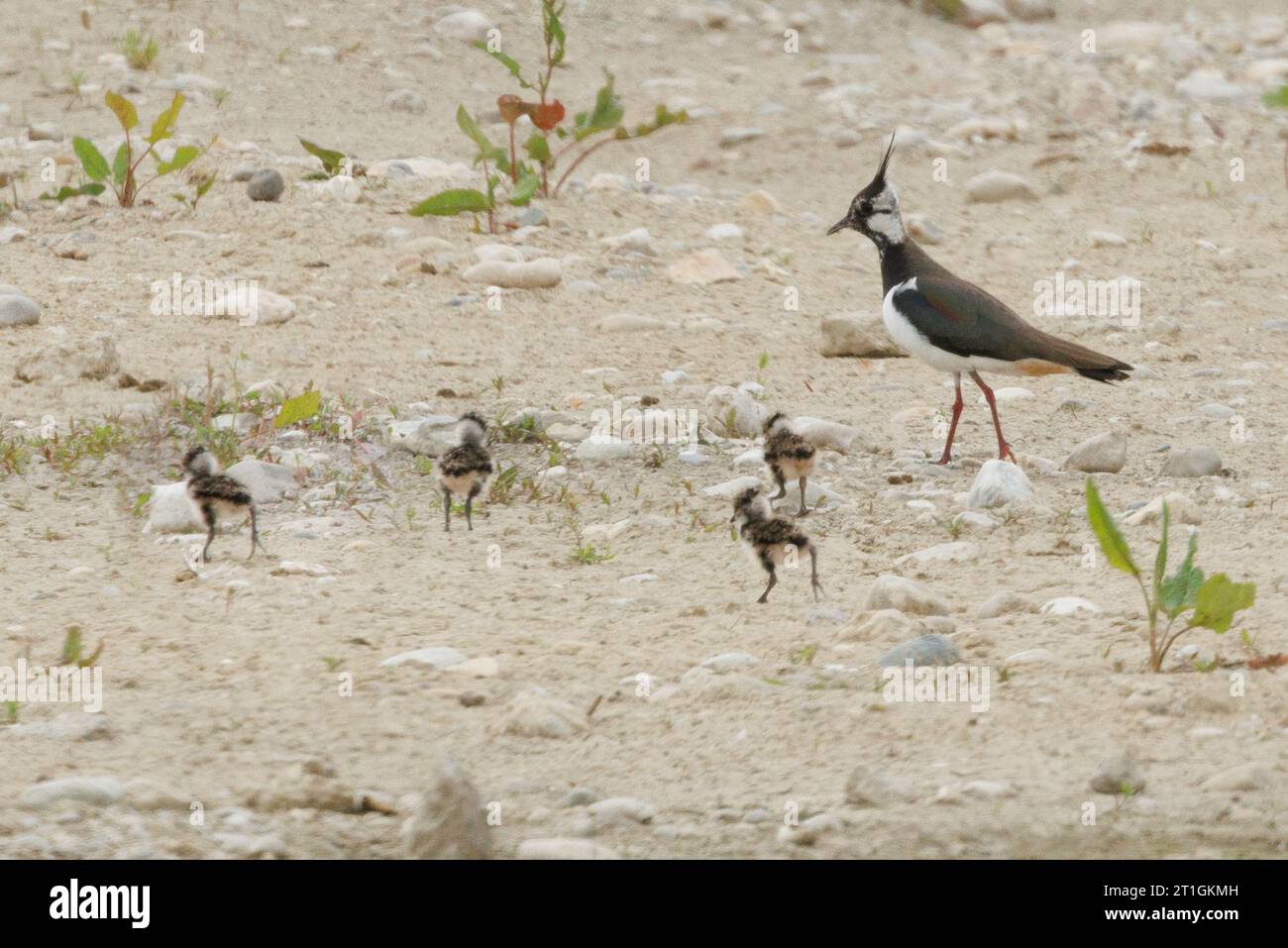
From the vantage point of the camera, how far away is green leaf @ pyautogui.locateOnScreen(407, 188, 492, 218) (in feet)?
33.7

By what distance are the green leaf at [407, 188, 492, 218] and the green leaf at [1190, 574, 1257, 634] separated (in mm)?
6040

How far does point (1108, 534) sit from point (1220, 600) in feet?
1.36

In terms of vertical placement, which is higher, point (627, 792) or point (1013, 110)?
Result: point (1013, 110)

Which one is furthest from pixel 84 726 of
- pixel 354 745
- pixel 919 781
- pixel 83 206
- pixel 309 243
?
pixel 83 206

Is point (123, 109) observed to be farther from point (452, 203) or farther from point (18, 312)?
point (452, 203)

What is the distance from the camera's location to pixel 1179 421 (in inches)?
340

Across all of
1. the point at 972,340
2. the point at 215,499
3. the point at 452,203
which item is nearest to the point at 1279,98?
the point at 972,340

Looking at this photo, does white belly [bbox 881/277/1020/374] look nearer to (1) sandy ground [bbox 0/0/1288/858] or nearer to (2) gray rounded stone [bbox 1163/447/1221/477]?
(1) sandy ground [bbox 0/0/1288/858]

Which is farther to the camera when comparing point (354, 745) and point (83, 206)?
point (83, 206)

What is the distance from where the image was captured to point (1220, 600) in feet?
17.4

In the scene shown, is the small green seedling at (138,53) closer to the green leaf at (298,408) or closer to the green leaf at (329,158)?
the green leaf at (329,158)

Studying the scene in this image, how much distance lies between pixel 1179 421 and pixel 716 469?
8.30 feet

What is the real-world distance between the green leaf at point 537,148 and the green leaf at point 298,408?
3.55 metres

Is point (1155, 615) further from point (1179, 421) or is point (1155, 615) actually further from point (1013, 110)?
point (1013, 110)
